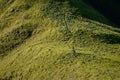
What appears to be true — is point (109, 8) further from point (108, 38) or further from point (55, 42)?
point (55, 42)

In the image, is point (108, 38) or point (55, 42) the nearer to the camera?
point (55, 42)

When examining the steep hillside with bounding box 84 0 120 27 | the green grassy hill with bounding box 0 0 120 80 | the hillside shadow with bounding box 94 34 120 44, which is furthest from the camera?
the steep hillside with bounding box 84 0 120 27

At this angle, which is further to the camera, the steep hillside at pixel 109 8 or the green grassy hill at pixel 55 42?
the steep hillside at pixel 109 8

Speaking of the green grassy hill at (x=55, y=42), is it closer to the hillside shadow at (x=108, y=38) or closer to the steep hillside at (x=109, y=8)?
the hillside shadow at (x=108, y=38)

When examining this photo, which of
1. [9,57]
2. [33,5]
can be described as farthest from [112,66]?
[33,5]

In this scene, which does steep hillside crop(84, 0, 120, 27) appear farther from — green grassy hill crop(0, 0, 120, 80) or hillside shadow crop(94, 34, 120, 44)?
hillside shadow crop(94, 34, 120, 44)

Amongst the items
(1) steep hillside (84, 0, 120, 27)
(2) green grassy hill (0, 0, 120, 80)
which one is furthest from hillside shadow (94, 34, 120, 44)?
(1) steep hillside (84, 0, 120, 27)

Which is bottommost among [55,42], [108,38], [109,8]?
[109,8]

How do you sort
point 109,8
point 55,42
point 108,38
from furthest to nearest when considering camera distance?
1. point 109,8
2. point 108,38
3. point 55,42

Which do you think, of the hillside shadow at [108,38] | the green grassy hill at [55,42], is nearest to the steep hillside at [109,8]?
the green grassy hill at [55,42]

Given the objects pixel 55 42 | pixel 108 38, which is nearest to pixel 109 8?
pixel 108 38
